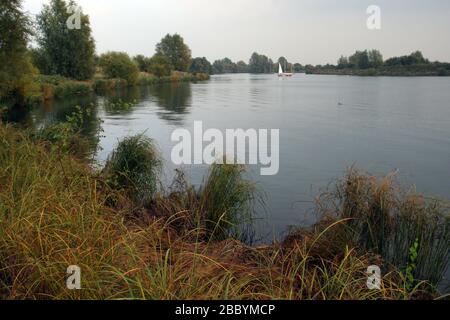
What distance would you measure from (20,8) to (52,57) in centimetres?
3056

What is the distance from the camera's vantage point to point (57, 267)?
147 inches

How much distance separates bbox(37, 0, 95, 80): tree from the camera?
53.8 m

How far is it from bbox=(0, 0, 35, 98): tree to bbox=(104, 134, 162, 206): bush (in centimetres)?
2107

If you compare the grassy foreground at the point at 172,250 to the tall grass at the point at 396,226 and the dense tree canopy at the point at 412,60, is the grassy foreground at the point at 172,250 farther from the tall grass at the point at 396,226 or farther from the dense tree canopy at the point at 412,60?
the dense tree canopy at the point at 412,60

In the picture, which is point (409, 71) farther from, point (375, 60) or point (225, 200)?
point (225, 200)

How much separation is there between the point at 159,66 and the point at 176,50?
848 inches

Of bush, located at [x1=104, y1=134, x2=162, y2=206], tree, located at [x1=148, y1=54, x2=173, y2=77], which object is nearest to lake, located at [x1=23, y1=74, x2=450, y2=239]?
bush, located at [x1=104, y1=134, x2=162, y2=206]

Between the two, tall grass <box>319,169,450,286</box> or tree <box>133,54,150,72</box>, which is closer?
tall grass <box>319,169,450,286</box>

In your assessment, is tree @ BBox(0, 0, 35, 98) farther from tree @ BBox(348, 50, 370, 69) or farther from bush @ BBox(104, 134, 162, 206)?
tree @ BBox(348, 50, 370, 69)

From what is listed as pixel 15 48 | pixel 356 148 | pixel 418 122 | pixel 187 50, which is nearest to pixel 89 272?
pixel 356 148

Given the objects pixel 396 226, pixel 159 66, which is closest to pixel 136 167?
pixel 396 226

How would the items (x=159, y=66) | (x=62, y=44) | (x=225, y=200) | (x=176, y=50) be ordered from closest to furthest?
1. (x=225, y=200)
2. (x=62, y=44)
3. (x=159, y=66)
4. (x=176, y=50)

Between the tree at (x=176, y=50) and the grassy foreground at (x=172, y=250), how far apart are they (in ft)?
321

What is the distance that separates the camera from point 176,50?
10456 cm
